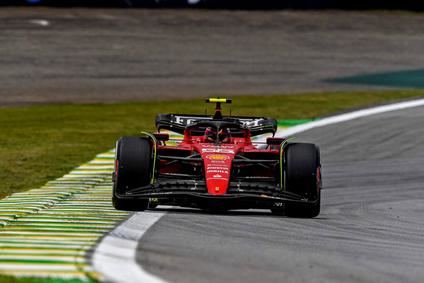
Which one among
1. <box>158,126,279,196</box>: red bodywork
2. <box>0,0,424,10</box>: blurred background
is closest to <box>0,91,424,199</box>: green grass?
<box>158,126,279,196</box>: red bodywork

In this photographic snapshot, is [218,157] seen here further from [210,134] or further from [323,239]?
[323,239]

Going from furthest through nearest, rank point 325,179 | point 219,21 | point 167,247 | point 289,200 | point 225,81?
point 219,21 < point 225,81 < point 325,179 < point 289,200 < point 167,247

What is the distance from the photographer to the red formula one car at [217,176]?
12.6 meters

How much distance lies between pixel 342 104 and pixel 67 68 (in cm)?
1150

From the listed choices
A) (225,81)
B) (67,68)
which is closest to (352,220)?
(225,81)

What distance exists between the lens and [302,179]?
509 inches

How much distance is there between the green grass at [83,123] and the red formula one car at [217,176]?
4108mm

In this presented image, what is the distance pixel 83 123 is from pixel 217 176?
1365 cm

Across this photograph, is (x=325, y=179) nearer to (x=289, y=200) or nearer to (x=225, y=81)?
(x=289, y=200)

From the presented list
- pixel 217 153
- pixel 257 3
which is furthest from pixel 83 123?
pixel 257 3

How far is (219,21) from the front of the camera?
45844 mm

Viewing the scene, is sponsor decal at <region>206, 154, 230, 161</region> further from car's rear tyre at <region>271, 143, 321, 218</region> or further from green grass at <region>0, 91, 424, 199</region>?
green grass at <region>0, 91, 424, 199</region>

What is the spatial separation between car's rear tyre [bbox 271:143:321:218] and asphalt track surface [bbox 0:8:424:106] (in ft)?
60.8

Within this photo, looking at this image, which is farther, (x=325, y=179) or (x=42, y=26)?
(x=42, y=26)
